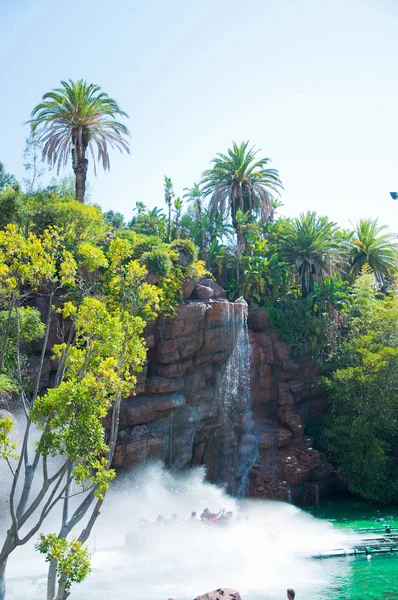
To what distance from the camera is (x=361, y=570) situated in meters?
15.8

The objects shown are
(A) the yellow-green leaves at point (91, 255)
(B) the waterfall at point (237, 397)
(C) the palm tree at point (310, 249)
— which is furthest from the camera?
(C) the palm tree at point (310, 249)

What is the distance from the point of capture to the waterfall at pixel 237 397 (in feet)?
79.8

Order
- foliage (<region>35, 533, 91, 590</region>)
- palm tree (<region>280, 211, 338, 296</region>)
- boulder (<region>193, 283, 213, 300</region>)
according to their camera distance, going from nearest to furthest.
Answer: foliage (<region>35, 533, 91, 590</region>), boulder (<region>193, 283, 213, 300</region>), palm tree (<region>280, 211, 338, 296</region>)

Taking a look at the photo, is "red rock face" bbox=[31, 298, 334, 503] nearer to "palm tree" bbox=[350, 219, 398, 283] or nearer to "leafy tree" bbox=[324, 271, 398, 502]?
"leafy tree" bbox=[324, 271, 398, 502]

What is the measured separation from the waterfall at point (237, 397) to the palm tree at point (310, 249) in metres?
6.29

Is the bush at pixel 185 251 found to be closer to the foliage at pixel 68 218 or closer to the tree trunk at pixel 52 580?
the foliage at pixel 68 218

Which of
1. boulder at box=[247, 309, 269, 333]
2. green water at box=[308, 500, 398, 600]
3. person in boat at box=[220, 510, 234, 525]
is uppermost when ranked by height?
boulder at box=[247, 309, 269, 333]

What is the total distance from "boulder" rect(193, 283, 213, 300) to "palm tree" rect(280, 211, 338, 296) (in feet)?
24.7

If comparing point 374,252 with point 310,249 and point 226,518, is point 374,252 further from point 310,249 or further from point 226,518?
point 226,518

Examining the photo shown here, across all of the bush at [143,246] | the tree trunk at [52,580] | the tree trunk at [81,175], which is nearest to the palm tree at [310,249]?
the bush at [143,246]

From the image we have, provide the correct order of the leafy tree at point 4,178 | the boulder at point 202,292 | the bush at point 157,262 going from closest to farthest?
the bush at point 157,262 → the boulder at point 202,292 → the leafy tree at point 4,178

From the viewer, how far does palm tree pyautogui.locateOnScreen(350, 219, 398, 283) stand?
33500 mm

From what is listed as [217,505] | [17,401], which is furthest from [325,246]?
[17,401]

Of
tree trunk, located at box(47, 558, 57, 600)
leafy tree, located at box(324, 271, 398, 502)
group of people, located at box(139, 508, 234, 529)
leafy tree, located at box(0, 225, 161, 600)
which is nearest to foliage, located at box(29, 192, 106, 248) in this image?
group of people, located at box(139, 508, 234, 529)
